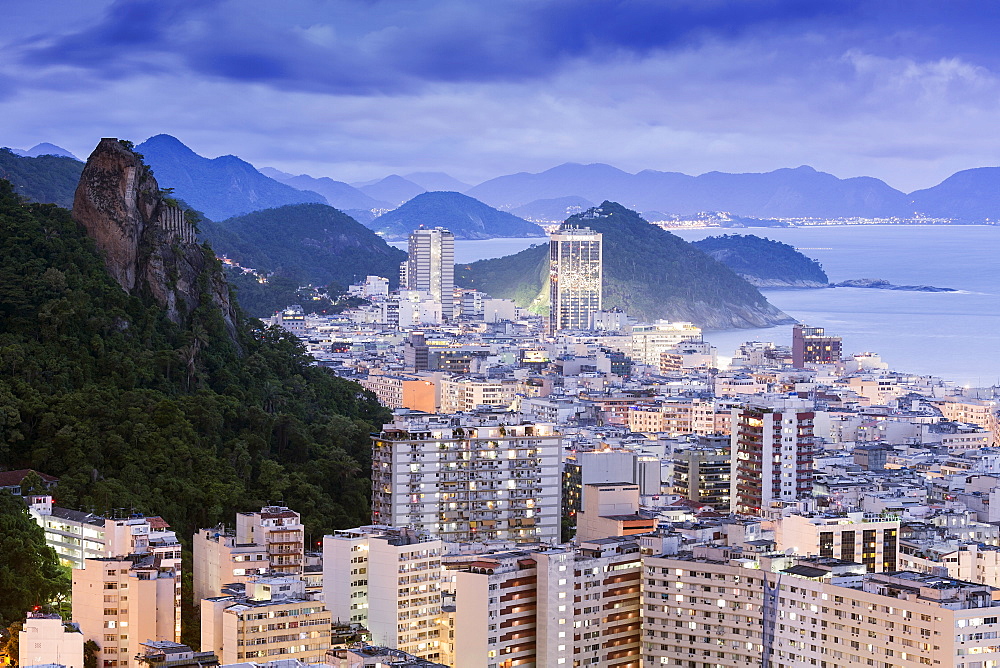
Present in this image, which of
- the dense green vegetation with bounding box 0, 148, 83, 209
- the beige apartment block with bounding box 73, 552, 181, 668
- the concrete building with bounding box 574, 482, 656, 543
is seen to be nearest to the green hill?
the dense green vegetation with bounding box 0, 148, 83, 209

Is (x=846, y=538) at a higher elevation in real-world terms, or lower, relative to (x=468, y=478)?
lower

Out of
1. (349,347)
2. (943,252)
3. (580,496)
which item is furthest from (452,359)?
(943,252)

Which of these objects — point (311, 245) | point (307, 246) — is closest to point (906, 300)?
point (311, 245)

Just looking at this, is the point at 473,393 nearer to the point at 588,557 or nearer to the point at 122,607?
the point at 588,557

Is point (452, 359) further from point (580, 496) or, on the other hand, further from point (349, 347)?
point (580, 496)

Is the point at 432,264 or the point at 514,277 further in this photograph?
the point at 514,277

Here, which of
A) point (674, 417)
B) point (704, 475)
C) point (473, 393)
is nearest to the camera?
point (704, 475)
